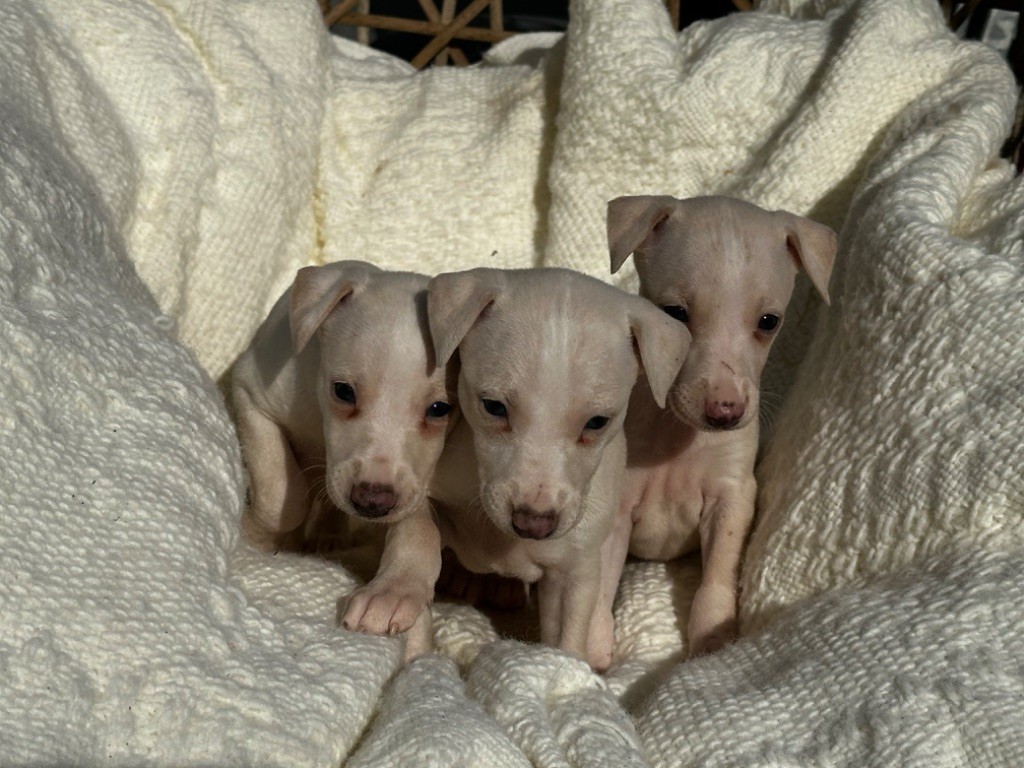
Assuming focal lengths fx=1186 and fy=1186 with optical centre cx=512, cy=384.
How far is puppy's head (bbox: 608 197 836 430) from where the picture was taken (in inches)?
93.7

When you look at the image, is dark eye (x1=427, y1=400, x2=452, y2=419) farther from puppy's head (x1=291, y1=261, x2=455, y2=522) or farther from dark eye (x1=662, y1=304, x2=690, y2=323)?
dark eye (x1=662, y1=304, x2=690, y2=323)

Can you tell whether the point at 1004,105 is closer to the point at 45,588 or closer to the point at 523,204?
the point at 523,204

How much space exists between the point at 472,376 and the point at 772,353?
1.31 meters

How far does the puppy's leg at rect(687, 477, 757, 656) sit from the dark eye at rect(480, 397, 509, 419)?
2.46 feet

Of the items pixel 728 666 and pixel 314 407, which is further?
pixel 314 407

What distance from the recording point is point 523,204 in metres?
3.64

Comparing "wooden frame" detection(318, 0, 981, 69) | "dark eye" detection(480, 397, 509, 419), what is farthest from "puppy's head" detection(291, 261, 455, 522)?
"wooden frame" detection(318, 0, 981, 69)

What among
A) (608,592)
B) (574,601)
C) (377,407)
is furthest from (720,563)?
(377,407)

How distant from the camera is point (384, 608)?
7.14ft

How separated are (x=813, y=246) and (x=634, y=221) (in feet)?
1.27

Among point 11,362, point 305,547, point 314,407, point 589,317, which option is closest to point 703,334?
point 589,317

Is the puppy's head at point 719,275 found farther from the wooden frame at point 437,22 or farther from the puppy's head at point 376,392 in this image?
the wooden frame at point 437,22

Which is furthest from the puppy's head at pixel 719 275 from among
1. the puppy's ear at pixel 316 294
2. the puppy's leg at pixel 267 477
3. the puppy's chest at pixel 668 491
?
the puppy's leg at pixel 267 477

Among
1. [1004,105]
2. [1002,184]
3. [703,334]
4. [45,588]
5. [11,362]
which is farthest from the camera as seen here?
[1004,105]
